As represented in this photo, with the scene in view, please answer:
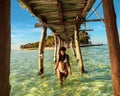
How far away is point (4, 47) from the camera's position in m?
2.44

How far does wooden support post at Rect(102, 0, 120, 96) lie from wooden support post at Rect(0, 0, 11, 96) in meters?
2.46

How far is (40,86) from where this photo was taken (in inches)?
399

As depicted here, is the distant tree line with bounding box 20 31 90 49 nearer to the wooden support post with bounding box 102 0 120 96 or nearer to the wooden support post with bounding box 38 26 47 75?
the wooden support post with bounding box 38 26 47 75

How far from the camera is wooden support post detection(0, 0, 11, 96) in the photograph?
2.42m

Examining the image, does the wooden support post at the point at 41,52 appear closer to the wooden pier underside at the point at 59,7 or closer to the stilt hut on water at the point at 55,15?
the wooden pier underside at the point at 59,7

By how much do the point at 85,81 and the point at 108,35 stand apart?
19.6ft

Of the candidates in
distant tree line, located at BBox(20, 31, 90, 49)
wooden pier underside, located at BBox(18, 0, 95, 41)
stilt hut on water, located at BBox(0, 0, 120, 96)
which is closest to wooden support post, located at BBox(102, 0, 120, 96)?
stilt hut on water, located at BBox(0, 0, 120, 96)

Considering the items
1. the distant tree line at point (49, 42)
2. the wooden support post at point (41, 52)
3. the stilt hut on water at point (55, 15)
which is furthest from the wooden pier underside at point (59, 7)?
the distant tree line at point (49, 42)

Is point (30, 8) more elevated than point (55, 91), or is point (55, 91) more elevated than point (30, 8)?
point (30, 8)

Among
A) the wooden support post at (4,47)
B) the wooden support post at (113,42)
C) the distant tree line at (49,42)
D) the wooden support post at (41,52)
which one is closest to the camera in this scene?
the wooden support post at (4,47)

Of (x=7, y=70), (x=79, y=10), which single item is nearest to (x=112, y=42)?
(x=7, y=70)

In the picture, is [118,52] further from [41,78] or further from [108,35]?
[41,78]

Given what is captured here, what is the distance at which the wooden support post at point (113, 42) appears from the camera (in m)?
4.44

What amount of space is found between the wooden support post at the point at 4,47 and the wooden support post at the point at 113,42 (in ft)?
8.08
